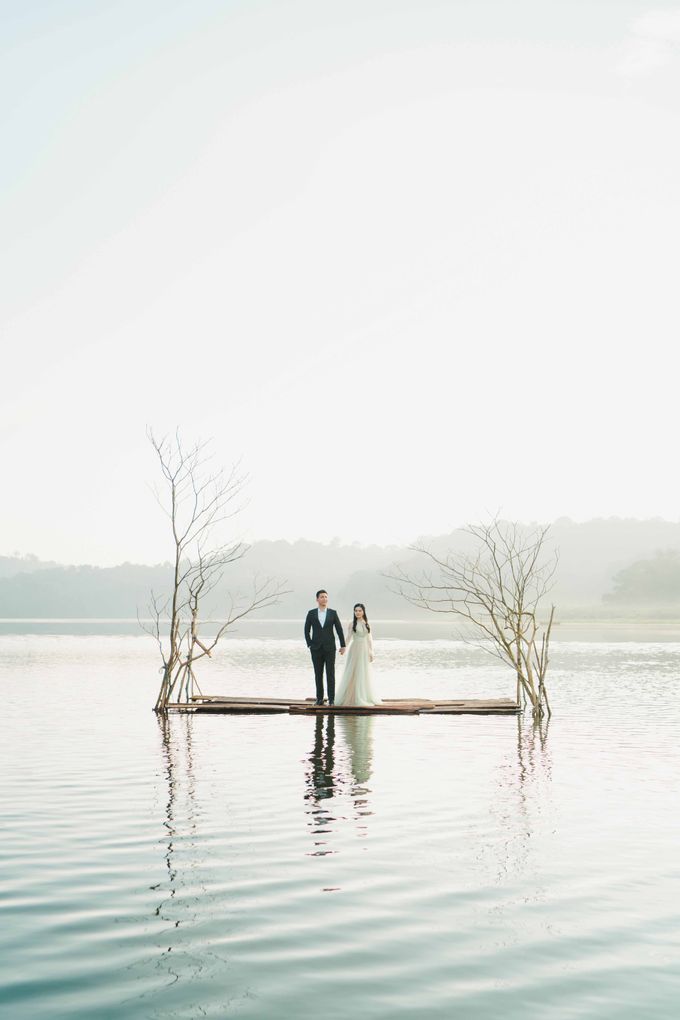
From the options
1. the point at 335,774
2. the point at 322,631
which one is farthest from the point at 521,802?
the point at 322,631

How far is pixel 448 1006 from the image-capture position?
5.64 metres

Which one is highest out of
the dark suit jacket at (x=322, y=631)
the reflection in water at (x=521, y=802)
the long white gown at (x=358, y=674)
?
the dark suit jacket at (x=322, y=631)

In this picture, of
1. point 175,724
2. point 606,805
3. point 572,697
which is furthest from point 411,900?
point 572,697

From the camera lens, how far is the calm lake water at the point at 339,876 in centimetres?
587

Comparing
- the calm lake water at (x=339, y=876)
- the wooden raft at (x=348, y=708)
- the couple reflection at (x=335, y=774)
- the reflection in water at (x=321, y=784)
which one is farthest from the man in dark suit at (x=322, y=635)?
the calm lake water at (x=339, y=876)

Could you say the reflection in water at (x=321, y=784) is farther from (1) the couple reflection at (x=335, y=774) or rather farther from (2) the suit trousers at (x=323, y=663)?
(2) the suit trousers at (x=323, y=663)

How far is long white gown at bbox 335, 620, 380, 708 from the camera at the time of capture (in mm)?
22594

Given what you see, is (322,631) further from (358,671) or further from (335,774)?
(335,774)

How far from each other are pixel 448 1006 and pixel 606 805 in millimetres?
6665

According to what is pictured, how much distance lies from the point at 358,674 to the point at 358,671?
73mm

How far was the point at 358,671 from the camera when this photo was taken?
895 inches

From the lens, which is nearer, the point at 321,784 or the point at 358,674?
the point at 321,784

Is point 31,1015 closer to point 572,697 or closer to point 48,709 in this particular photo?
point 48,709

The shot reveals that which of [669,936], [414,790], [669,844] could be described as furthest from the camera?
[414,790]
